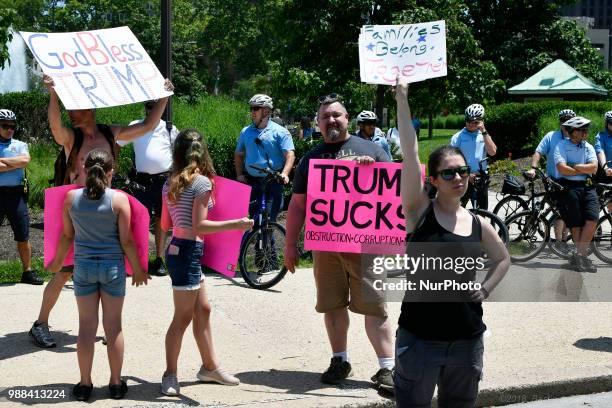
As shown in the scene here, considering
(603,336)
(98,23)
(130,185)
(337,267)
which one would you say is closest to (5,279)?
(130,185)

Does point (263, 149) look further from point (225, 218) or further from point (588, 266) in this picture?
point (588, 266)

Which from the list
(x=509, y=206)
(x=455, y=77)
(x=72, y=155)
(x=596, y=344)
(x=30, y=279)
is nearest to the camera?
(x=72, y=155)

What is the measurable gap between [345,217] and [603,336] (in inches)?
109

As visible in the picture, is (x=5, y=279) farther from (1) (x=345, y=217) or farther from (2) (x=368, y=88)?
(2) (x=368, y=88)

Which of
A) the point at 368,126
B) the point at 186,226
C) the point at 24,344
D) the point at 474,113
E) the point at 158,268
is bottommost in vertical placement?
the point at 24,344

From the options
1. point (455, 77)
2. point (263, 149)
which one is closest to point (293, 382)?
point (263, 149)

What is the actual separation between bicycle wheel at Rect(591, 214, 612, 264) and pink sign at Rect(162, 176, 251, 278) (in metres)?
6.35

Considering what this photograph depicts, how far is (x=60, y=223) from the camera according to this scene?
6070 mm

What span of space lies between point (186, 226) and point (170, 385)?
1.00m

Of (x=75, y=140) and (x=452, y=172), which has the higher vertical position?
(x=75, y=140)

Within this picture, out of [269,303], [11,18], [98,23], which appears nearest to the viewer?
[269,303]

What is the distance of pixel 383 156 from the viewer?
244 inches

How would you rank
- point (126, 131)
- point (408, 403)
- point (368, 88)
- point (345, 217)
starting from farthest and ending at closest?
point (368, 88)
point (126, 131)
point (345, 217)
point (408, 403)

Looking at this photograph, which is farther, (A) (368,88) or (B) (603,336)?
(A) (368,88)
